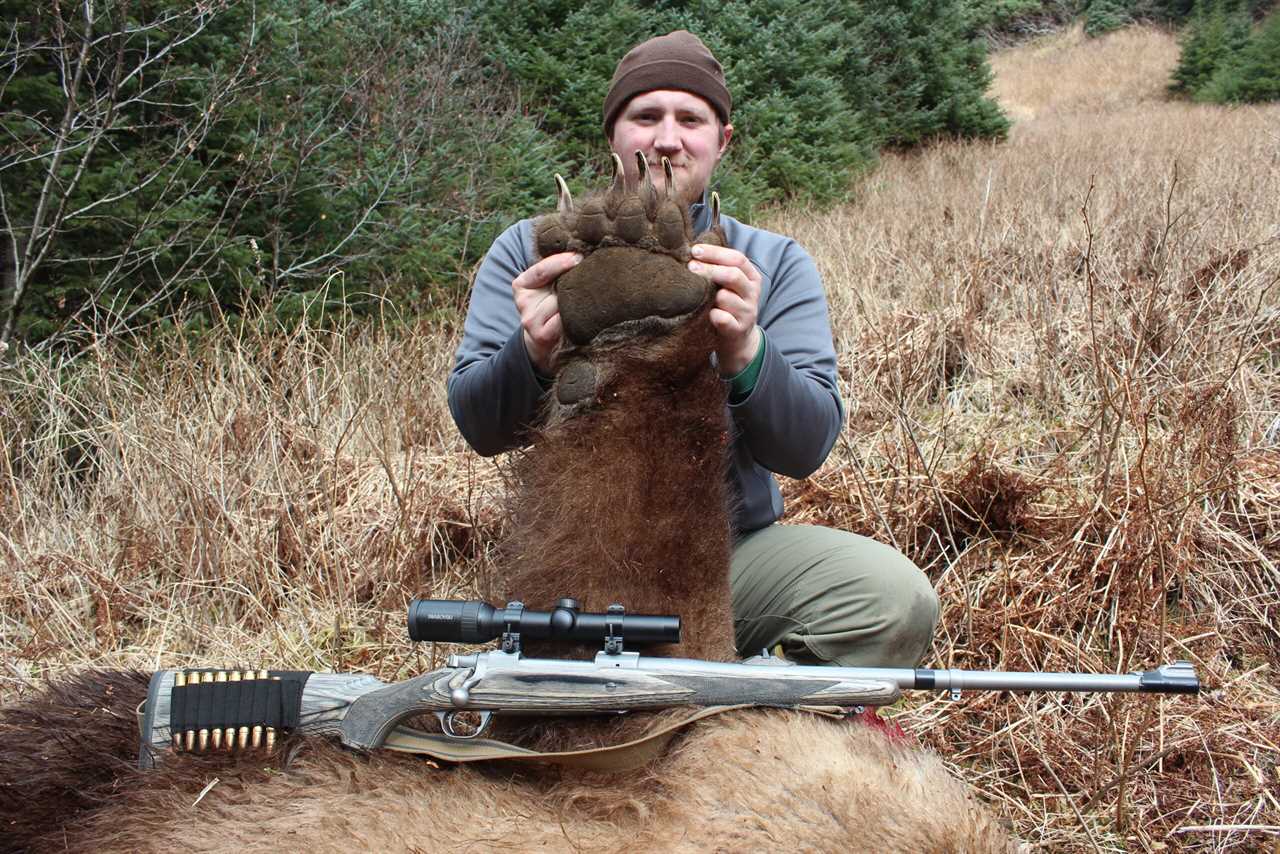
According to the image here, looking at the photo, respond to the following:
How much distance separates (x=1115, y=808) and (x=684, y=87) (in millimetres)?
2598

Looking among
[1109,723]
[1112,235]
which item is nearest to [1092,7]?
[1112,235]

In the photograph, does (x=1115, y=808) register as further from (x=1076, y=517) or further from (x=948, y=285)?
(x=948, y=285)

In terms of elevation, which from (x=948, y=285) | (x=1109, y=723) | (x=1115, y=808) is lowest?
(x=1115, y=808)

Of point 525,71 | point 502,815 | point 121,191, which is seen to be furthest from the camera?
point 525,71

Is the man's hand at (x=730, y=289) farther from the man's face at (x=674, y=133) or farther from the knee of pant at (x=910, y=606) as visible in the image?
the man's face at (x=674, y=133)

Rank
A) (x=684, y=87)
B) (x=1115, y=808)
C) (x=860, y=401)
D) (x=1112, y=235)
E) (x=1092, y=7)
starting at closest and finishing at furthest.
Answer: (x=1115, y=808) < (x=684, y=87) < (x=860, y=401) < (x=1112, y=235) < (x=1092, y=7)

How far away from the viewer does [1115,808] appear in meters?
2.72

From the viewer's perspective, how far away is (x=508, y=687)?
6.77 feet

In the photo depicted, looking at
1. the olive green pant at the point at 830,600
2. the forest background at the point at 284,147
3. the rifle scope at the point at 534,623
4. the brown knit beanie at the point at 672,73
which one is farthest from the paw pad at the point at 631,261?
the forest background at the point at 284,147

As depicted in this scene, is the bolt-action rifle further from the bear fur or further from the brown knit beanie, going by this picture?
the brown knit beanie

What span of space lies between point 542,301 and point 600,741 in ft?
3.33

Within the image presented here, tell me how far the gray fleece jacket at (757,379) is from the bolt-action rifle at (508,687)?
28.5 inches

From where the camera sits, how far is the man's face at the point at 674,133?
3.30 metres

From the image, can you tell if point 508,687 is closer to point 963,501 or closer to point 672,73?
point 672,73
